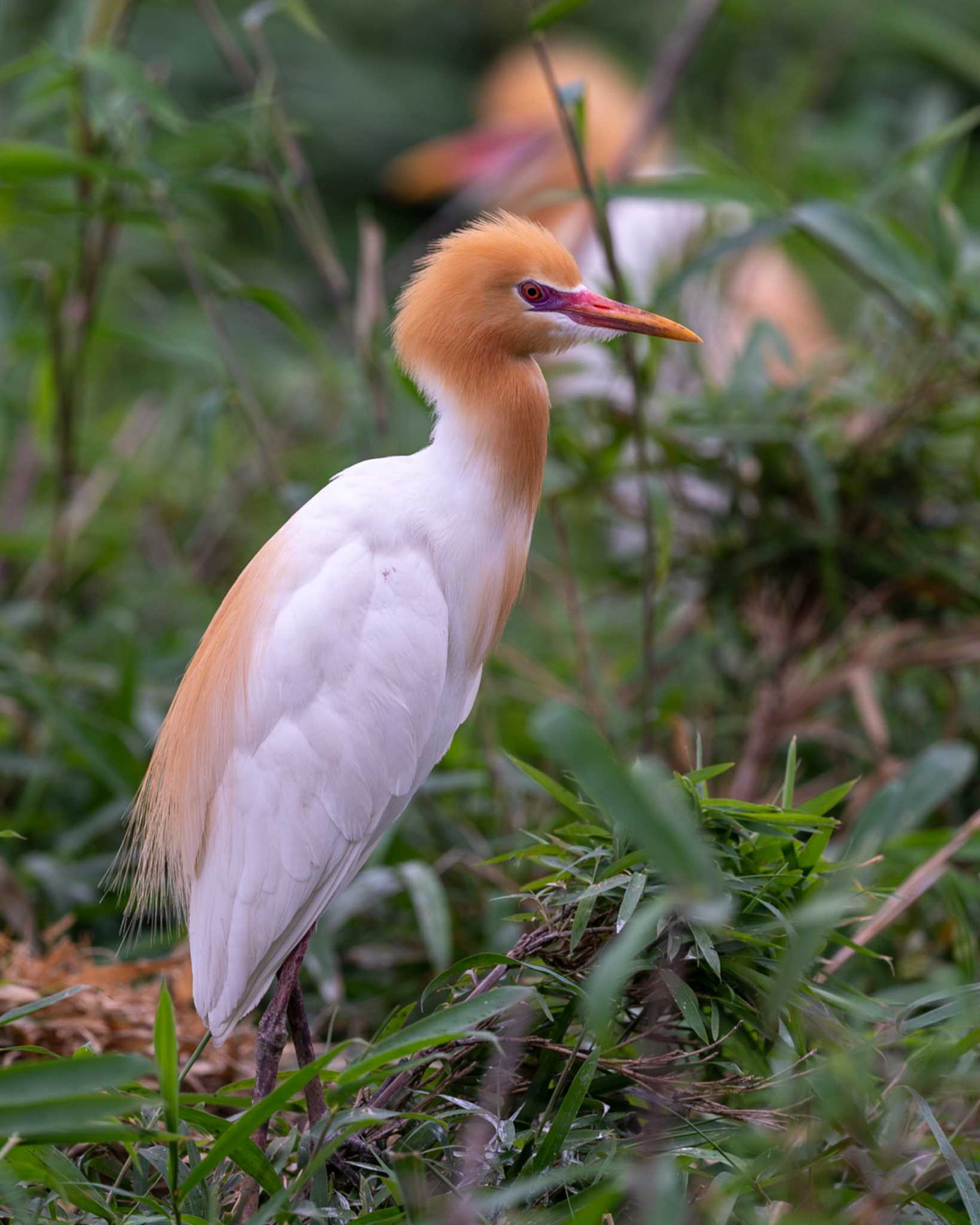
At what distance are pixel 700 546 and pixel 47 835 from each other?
1.23 metres

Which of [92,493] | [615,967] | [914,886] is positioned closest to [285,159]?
[92,493]

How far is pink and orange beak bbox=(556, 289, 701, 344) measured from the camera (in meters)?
1.15

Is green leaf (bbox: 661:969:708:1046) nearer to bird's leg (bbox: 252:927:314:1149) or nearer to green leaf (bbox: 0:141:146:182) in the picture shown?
bird's leg (bbox: 252:927:314:1149)

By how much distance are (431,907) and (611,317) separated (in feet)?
2.63

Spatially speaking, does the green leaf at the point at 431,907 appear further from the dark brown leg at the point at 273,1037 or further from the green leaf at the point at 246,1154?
the green leaf at the point at 246,1154

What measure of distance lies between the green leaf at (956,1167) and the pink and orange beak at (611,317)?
2.32ft

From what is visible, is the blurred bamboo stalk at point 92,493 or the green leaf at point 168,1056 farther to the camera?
the blurred bamboo stalk at point 92,493

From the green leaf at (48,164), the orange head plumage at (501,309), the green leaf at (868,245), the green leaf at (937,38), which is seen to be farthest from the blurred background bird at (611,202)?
the green leaf at (48,164)

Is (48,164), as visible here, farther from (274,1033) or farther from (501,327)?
(274,1033)

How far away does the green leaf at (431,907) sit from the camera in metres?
1.51

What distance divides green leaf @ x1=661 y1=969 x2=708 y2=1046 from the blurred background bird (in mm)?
996

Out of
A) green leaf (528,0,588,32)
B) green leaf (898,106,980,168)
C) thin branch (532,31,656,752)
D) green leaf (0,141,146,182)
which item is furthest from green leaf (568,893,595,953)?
green leaf (898,106,980,168)

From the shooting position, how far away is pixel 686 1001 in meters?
0.99

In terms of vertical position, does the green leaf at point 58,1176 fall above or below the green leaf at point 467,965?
below
